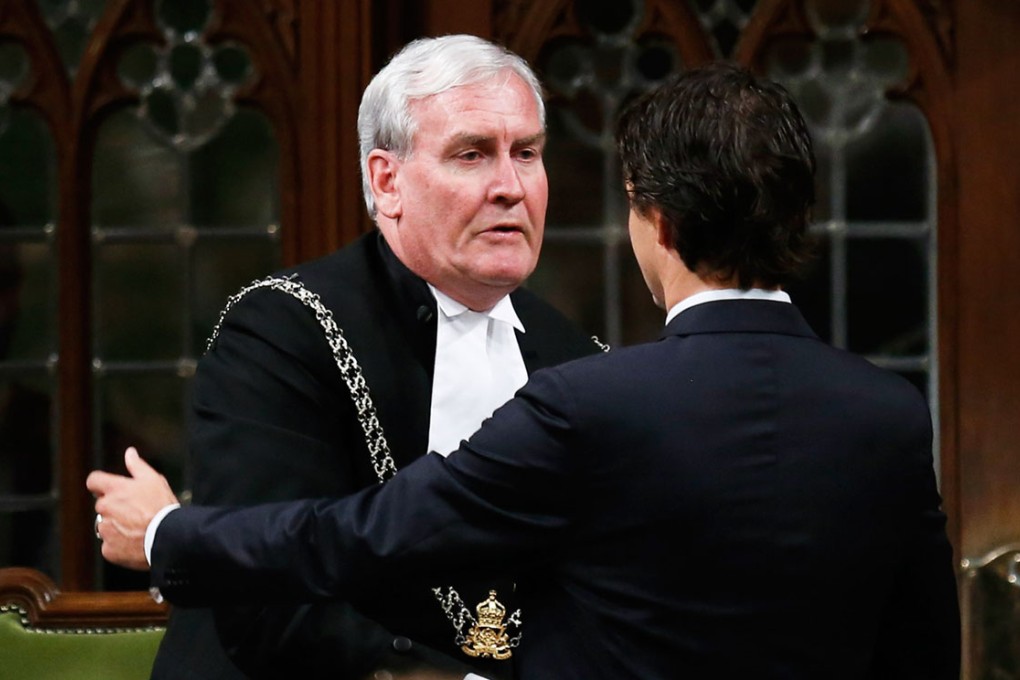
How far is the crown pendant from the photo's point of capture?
2.16 m

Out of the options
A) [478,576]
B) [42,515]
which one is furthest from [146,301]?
[478,576]

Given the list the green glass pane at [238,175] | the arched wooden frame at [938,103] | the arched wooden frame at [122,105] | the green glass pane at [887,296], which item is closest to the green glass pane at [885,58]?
the arched wooden frame at [938,103]

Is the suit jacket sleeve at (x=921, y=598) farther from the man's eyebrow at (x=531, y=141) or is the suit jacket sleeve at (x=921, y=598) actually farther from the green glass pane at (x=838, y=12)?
the green glass pane at (x=838, y=12)

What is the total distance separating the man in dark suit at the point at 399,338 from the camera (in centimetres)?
209

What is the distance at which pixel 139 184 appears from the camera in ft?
12.8

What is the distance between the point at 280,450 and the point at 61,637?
3.97 feet

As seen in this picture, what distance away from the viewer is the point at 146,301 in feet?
12.8

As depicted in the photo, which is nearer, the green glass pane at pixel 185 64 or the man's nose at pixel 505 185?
the man's nose at pixel 505 185

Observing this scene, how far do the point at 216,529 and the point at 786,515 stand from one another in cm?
60

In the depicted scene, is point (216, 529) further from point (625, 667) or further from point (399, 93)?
point (399, 93)

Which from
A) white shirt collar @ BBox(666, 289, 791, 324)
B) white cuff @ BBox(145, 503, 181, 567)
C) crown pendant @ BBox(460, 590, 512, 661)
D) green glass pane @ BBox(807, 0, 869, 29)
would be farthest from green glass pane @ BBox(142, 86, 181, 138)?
white shirt collar @ BBox(666, 289, 791, 324)

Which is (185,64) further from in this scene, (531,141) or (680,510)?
(680,510)

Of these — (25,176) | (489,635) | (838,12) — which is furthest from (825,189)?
(489,635)

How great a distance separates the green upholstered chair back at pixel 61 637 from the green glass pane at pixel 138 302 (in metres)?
0.83
